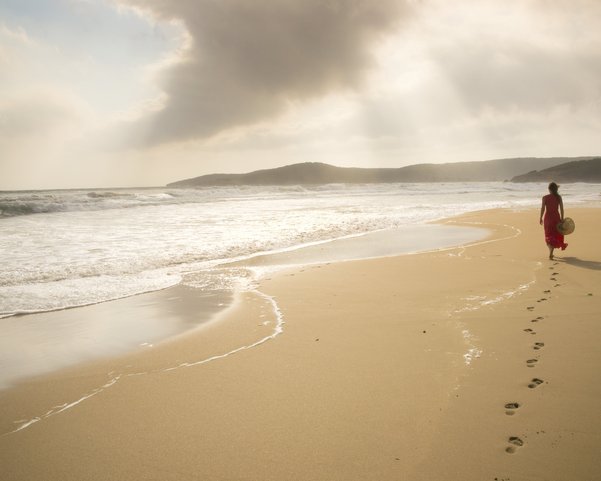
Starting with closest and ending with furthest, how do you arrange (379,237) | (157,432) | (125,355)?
1. (157,432)
2. (125,355)
3. (379,237)

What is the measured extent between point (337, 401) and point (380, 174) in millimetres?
134667

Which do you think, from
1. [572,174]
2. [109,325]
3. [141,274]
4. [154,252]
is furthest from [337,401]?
[572,174]

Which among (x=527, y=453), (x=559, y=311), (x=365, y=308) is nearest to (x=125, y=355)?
(x=365, y=308)

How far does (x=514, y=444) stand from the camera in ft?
7.61

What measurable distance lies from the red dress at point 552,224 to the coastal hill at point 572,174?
101 metres

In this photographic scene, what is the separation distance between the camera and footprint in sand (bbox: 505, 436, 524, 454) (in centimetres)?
227

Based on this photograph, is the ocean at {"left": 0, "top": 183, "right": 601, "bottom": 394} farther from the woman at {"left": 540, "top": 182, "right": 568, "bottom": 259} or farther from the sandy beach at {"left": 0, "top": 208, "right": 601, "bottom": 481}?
the woman at {"left": 540, "top": 182, "right": 568, "bottom": 259}

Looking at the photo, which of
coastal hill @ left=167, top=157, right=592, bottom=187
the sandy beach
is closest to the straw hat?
the sandy beach

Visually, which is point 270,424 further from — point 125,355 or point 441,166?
point 441,166

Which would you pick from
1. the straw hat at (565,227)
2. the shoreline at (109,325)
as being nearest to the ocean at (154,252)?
the shoreline at (109,325)

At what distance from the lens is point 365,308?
5.13 meters

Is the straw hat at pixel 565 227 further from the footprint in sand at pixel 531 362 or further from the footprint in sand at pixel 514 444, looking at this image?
the footprint in sand at pixel 514 444

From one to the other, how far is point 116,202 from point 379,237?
85.2 ft

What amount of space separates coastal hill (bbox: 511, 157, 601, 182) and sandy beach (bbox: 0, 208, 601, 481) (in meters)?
107
